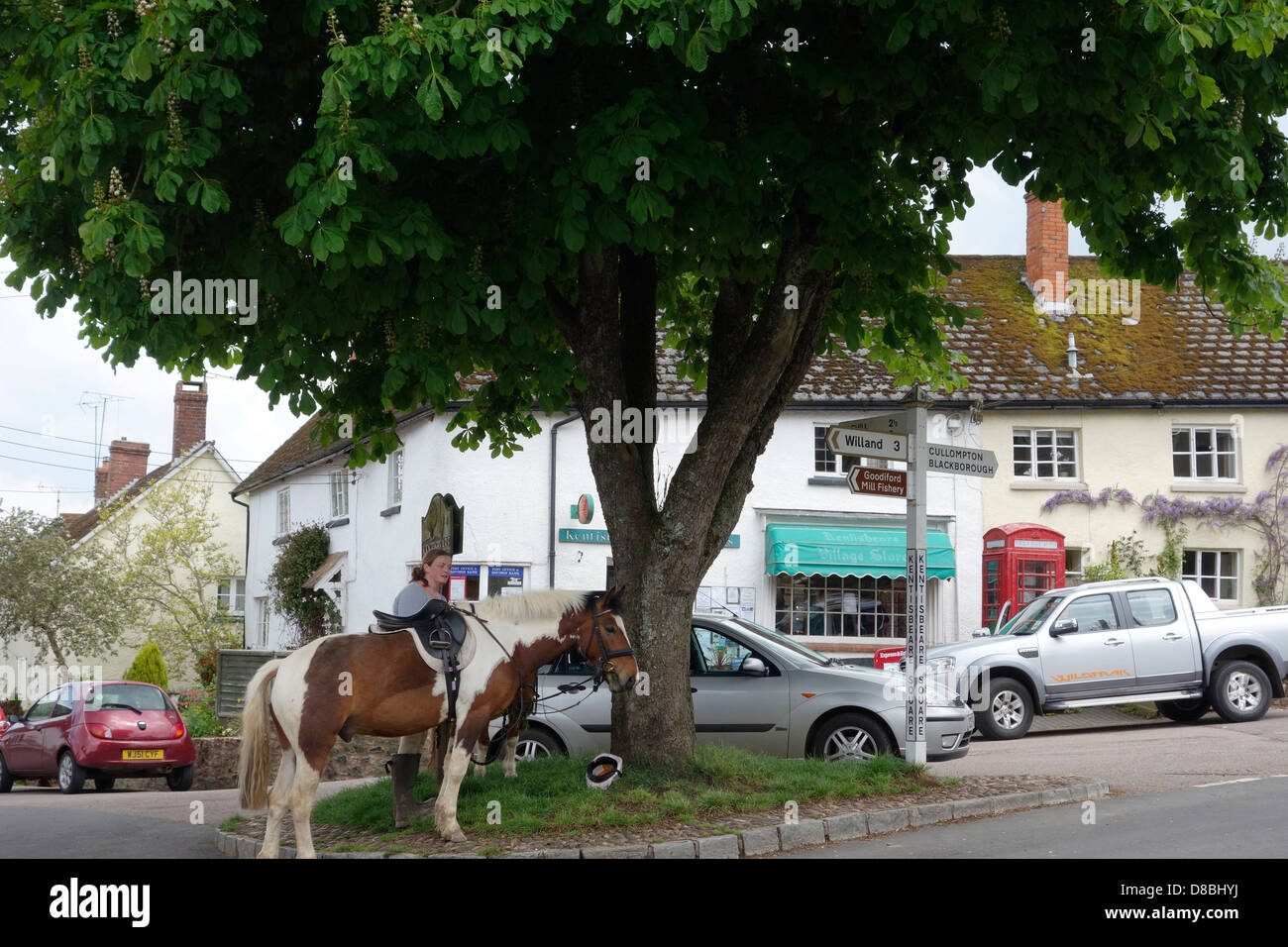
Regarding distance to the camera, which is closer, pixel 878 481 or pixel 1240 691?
pixel 878 481

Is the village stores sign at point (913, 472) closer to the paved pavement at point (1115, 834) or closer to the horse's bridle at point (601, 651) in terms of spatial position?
the paved pavement at point (1115, 834)

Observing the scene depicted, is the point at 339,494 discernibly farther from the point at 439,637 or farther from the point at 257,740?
the point at 257,740

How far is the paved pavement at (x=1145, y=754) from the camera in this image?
45.1 feet

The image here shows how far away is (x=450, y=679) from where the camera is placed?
966cm

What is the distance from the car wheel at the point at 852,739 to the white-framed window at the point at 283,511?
2549cm

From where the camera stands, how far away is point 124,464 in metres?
48.7

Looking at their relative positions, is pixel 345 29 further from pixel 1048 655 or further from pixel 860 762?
pixel 1048 655

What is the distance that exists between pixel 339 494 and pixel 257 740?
977 inches

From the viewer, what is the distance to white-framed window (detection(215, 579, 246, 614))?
4475 cm

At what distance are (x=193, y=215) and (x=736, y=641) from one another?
719 cm

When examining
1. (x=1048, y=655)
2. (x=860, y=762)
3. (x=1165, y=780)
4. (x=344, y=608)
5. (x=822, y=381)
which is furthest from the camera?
(x=344, y=608)

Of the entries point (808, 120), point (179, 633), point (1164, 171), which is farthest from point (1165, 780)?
point (179, 633)

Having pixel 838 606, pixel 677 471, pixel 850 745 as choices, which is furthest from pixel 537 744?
→ pixel 838 606

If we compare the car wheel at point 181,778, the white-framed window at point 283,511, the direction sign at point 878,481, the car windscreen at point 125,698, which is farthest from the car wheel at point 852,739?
the white-framed window at point 283,511
